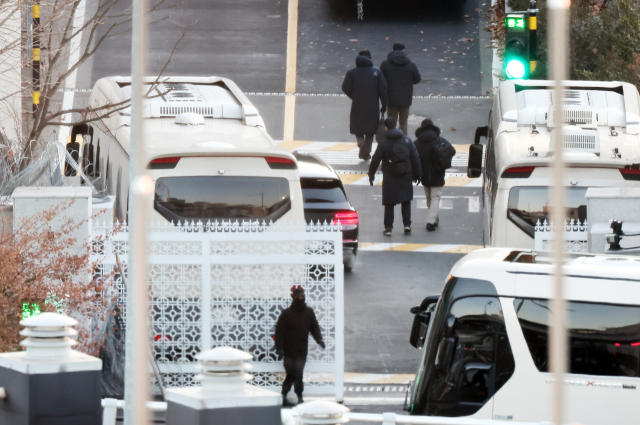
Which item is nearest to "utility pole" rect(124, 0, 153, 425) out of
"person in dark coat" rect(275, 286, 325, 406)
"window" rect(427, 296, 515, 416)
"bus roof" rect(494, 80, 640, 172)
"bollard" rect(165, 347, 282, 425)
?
"bollard" rect(165, 347, 282, 425)

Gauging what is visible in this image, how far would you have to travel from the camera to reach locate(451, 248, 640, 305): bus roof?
8.92 meters

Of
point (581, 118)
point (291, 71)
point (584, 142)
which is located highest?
point (291, 71)

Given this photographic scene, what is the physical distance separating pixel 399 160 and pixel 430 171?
0.79 meters

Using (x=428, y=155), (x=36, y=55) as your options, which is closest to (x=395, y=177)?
(x=428, y=155)

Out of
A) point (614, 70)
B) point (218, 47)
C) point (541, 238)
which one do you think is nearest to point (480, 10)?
point (218, 47)

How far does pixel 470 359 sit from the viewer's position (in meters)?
9.17

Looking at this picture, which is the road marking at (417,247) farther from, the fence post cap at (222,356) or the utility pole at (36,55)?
the fence post cap at (222,356)

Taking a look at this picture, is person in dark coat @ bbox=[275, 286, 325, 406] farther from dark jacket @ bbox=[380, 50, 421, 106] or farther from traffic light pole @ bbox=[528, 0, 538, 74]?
dark jacket @ bbox=[380, 50, 421, 106]

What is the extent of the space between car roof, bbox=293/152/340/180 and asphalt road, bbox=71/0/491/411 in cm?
148

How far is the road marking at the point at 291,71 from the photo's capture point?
2275 cm

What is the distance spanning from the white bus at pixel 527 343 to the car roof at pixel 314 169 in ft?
20.1

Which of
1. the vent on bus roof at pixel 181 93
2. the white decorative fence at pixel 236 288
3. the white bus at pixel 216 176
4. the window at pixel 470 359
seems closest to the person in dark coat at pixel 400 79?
the vent on bus roof at pixel 181 93

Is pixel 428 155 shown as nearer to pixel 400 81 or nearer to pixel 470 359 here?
pixel 400 81

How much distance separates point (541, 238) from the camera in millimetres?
12438
